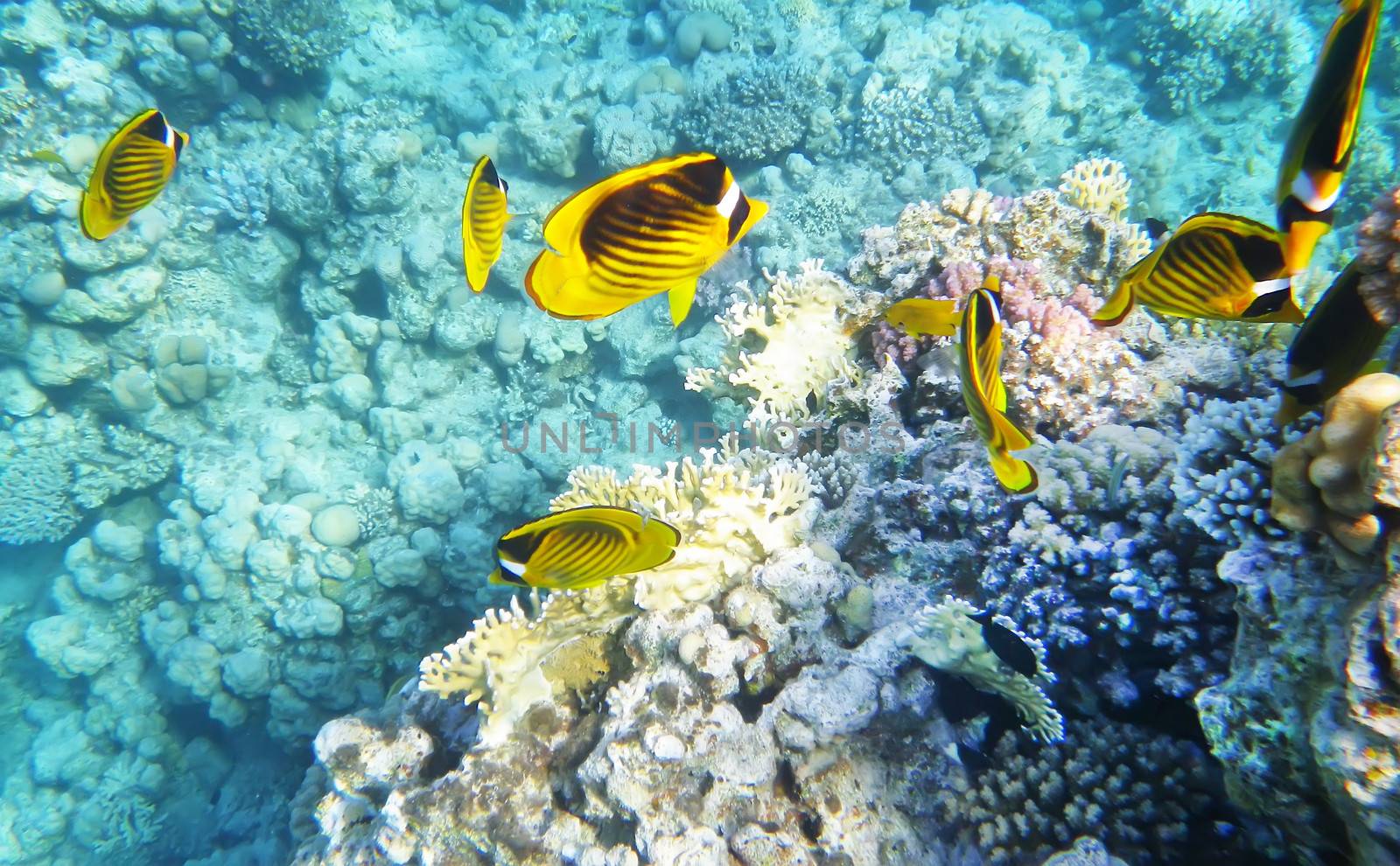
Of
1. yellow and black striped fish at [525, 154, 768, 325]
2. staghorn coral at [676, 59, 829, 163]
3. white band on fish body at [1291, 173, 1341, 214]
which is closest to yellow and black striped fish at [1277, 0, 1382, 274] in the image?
white band on fish body at [1291, 173, 1341, 214]

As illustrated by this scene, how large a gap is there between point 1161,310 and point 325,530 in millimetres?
7239

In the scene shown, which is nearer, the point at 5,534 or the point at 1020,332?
the point at 1020,332

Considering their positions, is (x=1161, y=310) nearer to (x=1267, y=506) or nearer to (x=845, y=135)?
(x=1267, y=506)

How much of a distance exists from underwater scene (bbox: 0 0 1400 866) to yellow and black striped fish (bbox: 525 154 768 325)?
12 millimetres

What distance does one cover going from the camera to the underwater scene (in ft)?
5.89

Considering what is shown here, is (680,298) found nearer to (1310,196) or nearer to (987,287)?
(987,287)

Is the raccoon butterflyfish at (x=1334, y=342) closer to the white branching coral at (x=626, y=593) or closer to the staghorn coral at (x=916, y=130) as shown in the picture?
the white branching coral at (x=626, y=593)

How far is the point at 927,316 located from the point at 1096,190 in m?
2.12

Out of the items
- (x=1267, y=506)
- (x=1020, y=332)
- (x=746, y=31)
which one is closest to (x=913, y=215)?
(x=1020, y=332)

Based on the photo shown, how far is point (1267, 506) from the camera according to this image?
6.93 ft

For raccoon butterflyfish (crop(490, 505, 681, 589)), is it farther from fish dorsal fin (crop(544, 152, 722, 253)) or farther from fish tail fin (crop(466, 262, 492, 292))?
fish tail fin (crop(466, 262, 492, 292))

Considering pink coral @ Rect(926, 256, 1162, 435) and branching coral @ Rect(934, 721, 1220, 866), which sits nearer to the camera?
branching coral @ Rect(934, 721, 1220, 866)

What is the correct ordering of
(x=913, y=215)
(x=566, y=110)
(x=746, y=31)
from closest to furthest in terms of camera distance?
(x=913, y=215), (x=566, y=110), (x=746, y=31)

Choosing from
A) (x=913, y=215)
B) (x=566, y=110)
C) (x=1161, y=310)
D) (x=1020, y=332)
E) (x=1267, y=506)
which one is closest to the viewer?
(x=1161, y=310)
